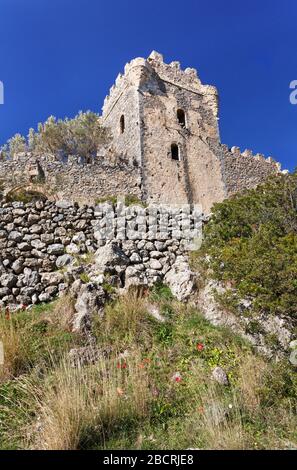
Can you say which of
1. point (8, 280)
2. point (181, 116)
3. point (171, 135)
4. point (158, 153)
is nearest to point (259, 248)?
point (8, 280)

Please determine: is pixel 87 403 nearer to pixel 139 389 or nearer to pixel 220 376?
pixel 139 389

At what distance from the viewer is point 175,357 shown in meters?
4.95

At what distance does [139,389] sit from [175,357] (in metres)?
1.12

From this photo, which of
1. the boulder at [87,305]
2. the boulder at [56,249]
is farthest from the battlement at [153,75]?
the boulder at [87,305]

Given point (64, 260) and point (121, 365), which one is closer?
point (121, 365)

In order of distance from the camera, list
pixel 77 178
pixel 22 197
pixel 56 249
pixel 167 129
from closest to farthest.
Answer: pixel 56 249, pixel 22 197, pixel 77 178, pixel 167 129

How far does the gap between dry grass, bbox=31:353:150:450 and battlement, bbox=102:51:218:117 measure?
2007 centimetres

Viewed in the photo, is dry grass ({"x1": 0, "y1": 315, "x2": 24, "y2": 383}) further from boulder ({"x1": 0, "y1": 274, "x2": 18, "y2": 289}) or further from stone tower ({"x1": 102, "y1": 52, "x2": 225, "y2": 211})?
stone tower ({"x1": 102, "y1": 52, "x2": 225, "y2": 211})

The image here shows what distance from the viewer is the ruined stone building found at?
59.7 ft

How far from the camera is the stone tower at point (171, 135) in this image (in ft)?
67.2

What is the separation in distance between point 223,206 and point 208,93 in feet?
65.2

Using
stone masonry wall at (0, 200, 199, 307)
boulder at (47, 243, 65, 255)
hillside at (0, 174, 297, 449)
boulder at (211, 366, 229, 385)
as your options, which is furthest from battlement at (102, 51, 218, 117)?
boulder at (211, 366, 229, 385)

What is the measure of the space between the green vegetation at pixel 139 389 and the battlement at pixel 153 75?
19.1 meters
